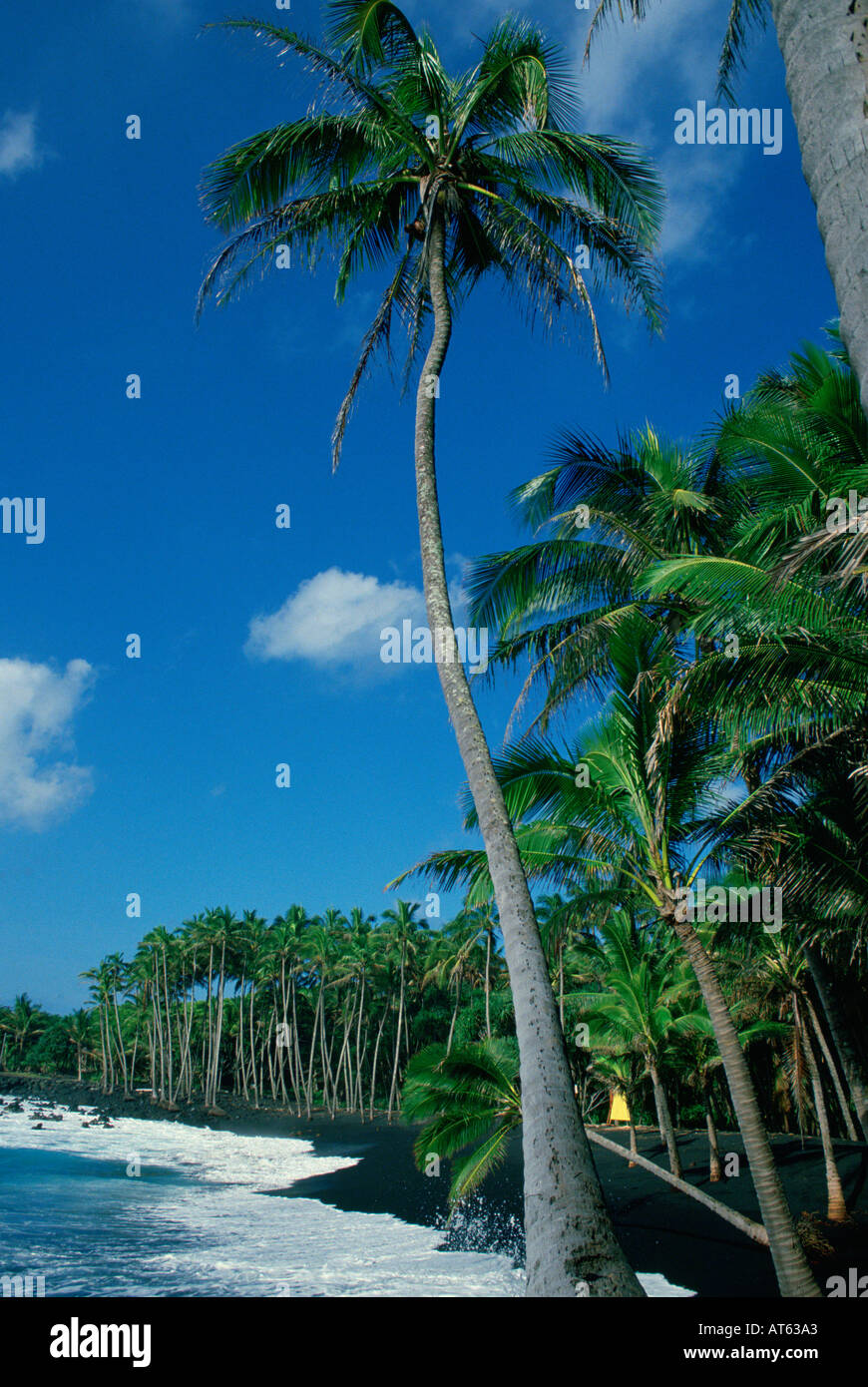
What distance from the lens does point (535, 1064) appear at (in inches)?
219

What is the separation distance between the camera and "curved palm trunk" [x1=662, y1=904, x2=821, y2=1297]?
770 centimetres

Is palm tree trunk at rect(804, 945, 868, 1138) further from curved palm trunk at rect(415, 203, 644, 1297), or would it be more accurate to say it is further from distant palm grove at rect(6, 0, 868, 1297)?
curved palm trunk at rect(415, 203, 644, 1297)

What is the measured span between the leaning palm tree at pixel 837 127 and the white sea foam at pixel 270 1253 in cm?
1474

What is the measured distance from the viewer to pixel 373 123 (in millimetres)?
9375

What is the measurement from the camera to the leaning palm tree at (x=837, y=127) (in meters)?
2.39

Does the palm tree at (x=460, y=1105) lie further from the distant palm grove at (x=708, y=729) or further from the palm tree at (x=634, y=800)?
the palm tree at (x=634, y=800)

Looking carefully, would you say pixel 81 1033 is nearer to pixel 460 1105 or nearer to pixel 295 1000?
pixel 295 1000

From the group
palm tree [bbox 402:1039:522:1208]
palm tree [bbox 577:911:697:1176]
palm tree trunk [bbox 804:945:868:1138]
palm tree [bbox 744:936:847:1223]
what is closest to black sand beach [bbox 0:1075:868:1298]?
palm tree [bbox 744:936:847:1223]

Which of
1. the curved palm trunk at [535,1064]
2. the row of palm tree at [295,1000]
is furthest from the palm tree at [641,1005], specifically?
the row of palm tree at [295,1000]

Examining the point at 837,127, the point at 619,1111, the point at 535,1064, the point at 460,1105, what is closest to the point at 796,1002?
the point at 460,1105
